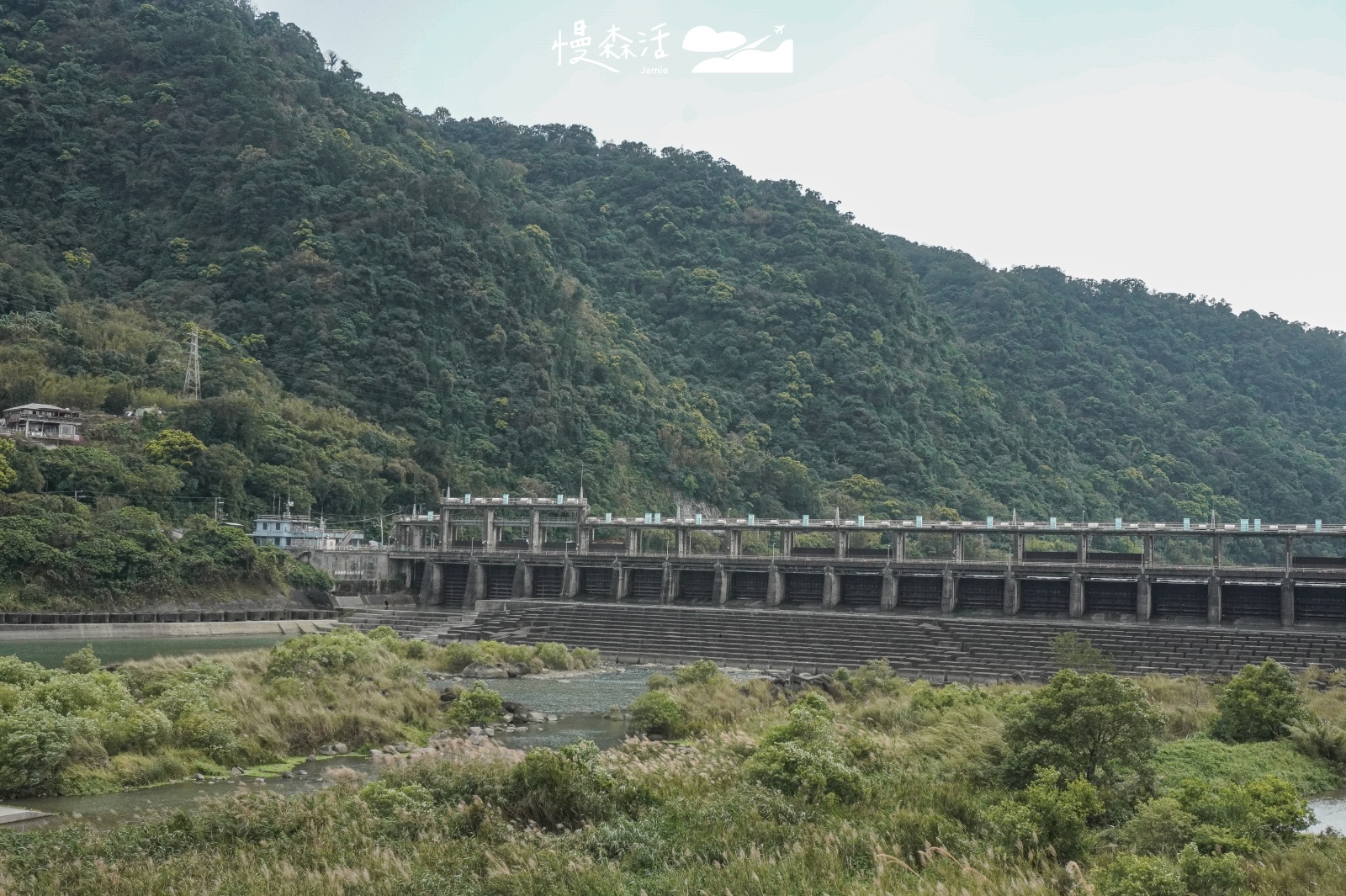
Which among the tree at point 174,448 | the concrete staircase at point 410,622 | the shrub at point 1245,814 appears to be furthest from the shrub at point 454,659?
the tree at point 174,448

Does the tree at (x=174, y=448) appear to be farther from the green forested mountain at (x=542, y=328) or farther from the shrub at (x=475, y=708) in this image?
the shrub at (x=475, y=708)

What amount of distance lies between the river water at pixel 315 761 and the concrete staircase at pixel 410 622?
5540 mm

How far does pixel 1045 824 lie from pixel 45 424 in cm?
7656

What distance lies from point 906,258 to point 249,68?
3898 inches

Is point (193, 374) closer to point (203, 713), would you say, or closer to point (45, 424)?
point (45, 424)

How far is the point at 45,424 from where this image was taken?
253ft

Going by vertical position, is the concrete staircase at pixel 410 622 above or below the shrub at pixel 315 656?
below

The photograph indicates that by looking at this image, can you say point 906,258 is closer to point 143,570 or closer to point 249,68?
point 249,68

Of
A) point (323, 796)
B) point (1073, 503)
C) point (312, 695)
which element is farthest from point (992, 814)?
point (1073, 503)

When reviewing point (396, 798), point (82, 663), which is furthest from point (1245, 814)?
point (82, 663)

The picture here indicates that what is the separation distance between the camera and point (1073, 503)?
411 ft

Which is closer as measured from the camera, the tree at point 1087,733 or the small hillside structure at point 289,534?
the tree at point 1087,733

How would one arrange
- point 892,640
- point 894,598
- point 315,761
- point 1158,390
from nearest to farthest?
point 315,761, point 892,640, point 894,598, point 1158,390

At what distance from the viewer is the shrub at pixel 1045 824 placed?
14.5m
